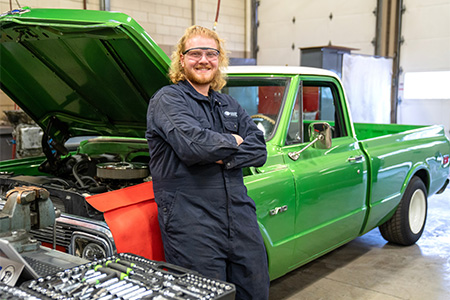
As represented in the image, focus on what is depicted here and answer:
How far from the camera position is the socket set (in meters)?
1.36

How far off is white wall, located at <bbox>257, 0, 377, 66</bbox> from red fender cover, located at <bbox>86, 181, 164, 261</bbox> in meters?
9.33

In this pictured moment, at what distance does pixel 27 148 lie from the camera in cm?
662

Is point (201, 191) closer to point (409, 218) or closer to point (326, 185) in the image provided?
point (326, 185)

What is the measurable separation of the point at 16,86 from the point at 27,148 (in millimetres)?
3558

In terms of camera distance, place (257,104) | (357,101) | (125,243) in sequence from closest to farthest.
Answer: (125,243) → (257,104) → (357,101)

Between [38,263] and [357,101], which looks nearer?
[38,263]

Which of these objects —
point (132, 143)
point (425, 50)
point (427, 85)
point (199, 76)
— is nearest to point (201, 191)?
point (199, 76)

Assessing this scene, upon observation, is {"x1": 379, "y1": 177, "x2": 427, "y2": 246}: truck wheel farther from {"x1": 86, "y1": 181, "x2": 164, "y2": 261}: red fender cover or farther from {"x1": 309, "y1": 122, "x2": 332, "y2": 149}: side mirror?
{"x1": 86, "y1": 181, "x2": 164, "y2": 261}: red fender cover

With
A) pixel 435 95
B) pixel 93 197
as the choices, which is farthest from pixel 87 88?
pixel 435 95

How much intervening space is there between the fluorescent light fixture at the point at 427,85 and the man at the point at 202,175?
28.0ft

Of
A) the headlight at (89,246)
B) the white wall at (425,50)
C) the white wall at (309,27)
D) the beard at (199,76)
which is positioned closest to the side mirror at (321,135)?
the beard at (199,76)

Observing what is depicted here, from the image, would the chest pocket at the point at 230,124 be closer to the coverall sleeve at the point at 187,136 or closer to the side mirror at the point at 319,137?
the coverall sleeve at the point at 187,136

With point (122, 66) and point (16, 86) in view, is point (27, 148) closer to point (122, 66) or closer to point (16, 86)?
point (16, 86)

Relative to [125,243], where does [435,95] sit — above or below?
above
